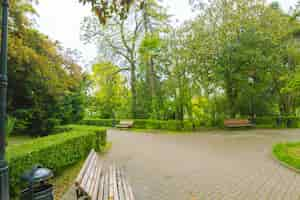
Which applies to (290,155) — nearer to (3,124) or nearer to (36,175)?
(36,175)

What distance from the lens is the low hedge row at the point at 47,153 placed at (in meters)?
3.38

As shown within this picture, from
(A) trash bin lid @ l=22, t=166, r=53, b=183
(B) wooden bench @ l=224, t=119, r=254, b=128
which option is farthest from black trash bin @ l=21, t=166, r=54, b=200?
(B) wooden bench @ l=224, t=119, r=254, b=128

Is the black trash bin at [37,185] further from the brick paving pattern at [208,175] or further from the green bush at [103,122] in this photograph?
the green bush at [103,122]

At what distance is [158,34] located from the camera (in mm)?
16500

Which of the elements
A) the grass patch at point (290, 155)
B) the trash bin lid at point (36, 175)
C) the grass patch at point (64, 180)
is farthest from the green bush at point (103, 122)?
the trash bin lid at point (36, 175)

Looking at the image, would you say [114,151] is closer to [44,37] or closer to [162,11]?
[44,37]

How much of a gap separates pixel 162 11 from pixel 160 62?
5.43m

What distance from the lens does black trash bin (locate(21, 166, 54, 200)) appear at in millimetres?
2244

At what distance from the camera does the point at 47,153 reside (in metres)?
4.22

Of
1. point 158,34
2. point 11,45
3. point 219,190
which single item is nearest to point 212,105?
point 158,34

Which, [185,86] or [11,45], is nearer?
[11,45]

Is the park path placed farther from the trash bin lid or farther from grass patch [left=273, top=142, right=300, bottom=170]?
the trash bin lid

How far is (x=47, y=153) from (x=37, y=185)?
6.69 feet

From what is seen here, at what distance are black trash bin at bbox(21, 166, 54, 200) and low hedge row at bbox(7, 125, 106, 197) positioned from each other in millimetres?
1288
